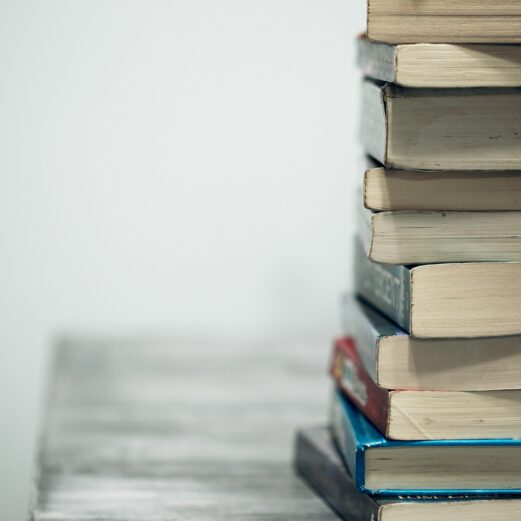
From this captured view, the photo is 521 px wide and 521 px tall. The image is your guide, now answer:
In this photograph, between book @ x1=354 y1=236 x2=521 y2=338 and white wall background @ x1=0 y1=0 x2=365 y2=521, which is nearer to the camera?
book @ x1=354 y1=236 x2=521 y2=338

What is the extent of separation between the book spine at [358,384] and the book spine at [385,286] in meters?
0.06

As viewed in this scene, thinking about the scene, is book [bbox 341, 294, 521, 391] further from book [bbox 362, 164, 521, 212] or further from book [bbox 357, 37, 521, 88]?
book [bbox 357, 37, 521, 88]

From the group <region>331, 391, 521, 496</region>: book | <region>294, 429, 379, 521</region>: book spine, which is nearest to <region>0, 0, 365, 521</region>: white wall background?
<region>294, 429, 379, 521</region>: book spine

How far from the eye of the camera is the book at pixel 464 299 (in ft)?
3.21

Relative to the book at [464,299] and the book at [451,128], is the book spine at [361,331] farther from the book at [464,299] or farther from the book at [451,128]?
the book at [451,128]

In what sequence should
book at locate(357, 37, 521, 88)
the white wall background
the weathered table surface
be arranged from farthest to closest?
the white wall background, the weathered table surface, book at locate(357, 37, 521, 88)

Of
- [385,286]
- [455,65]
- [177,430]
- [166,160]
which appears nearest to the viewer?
[455,65]

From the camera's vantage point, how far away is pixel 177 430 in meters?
1.50

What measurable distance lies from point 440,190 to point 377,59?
0.13 meters

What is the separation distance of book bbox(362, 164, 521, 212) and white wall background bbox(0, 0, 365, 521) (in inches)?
96.4

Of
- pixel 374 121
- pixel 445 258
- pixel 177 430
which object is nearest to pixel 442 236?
pixel 445 258

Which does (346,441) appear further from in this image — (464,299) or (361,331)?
(464,299)

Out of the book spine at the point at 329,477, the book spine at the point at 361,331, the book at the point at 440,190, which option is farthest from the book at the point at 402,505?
the book at the point at 440,190

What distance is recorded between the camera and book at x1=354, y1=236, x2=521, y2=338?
979mm
